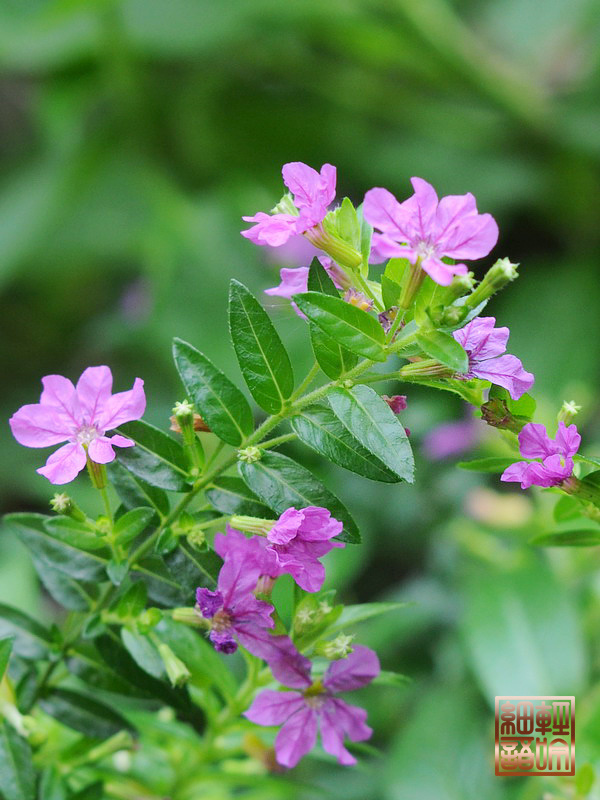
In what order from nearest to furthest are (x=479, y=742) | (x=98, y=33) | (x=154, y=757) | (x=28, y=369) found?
(x=154, y=757)
(x=479, y=742)
(x=98, y=33)
(x=28, y=369)

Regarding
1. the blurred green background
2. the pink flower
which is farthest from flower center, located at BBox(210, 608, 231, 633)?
the blurred green background

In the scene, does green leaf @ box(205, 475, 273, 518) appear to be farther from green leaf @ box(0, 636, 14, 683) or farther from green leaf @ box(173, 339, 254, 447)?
green leaf @ box(0, 636, 14, 683)

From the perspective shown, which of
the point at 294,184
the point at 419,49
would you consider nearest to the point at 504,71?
the point at 419,49

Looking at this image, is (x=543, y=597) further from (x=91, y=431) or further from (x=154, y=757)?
(x=91, y=431)

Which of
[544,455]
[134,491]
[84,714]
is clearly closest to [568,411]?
[544,455]

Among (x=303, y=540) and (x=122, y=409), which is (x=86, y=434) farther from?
(x=303, y=540)

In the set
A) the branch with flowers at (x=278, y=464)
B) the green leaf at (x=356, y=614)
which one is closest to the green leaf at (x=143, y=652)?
the branch with flowers at (x=278, y=464)
